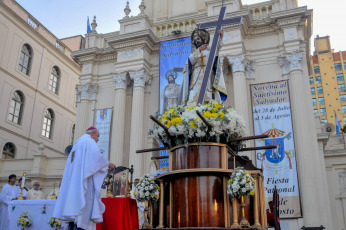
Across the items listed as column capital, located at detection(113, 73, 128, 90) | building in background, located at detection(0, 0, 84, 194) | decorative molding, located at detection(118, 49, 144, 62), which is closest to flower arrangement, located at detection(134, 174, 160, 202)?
column capital, located at detection(113, 73, 128, 90)

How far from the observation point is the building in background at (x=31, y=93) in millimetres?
19688

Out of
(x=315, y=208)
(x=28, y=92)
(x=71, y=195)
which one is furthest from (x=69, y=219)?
(x=28, y=92)

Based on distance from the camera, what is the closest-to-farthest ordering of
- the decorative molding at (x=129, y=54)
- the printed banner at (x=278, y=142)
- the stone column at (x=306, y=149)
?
the stone column at (x=306, y=149) < the printed banner at (x=278, y=142) < the decorative molding at (x=129, y=54)

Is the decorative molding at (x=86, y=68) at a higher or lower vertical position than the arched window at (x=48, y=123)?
higher

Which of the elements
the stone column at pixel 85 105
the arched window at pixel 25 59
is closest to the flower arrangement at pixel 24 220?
the stone column at pixel 85 105

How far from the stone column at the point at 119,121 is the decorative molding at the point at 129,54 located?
0.83 meters

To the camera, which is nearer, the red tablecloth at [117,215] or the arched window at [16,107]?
the red tablecloth at [117,215]

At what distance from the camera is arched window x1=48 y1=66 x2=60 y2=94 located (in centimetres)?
2414

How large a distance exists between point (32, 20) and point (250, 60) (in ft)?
52.8

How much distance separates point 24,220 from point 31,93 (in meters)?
18.0

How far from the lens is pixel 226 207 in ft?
12.4

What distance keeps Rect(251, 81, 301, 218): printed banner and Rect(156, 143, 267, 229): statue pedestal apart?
7.60 meters

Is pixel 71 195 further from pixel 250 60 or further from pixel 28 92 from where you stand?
pixel 28 92

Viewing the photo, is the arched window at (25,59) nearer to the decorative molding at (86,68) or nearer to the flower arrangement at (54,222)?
the decorative molding at (86,68)
